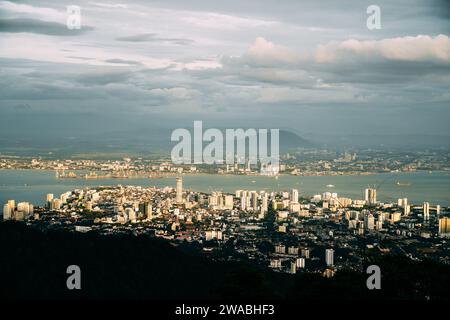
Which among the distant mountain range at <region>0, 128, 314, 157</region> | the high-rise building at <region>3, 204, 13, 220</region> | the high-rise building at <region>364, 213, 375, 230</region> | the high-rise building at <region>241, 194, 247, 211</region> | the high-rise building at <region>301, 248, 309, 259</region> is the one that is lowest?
the high-rise building at <region>301, 248, 309, 259</region>

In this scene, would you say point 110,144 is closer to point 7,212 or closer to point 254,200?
point 254,200

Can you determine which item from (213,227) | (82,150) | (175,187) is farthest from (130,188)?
(213,227)

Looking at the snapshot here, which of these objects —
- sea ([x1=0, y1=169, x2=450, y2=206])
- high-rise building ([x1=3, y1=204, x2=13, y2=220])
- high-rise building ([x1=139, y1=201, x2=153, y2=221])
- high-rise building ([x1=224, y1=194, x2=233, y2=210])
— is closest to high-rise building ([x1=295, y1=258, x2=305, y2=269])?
high-rise building ([x1=139, y1=201, x2=153, y2=221])

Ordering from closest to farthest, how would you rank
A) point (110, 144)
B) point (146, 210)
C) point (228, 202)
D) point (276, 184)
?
point (146, 210) → point (228, 202) → point (276, 184) → point (110, 144)

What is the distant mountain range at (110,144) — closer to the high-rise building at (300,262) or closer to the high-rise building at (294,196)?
the high-rise building at (294,196)

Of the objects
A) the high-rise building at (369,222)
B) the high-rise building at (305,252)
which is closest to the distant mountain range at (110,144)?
the high-rise building at (369,222)

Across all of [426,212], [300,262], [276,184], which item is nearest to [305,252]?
[300,262]

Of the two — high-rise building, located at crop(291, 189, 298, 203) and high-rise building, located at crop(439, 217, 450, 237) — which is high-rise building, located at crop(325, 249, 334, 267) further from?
high-rise building, located at crop(291, 189, 298, 203)
